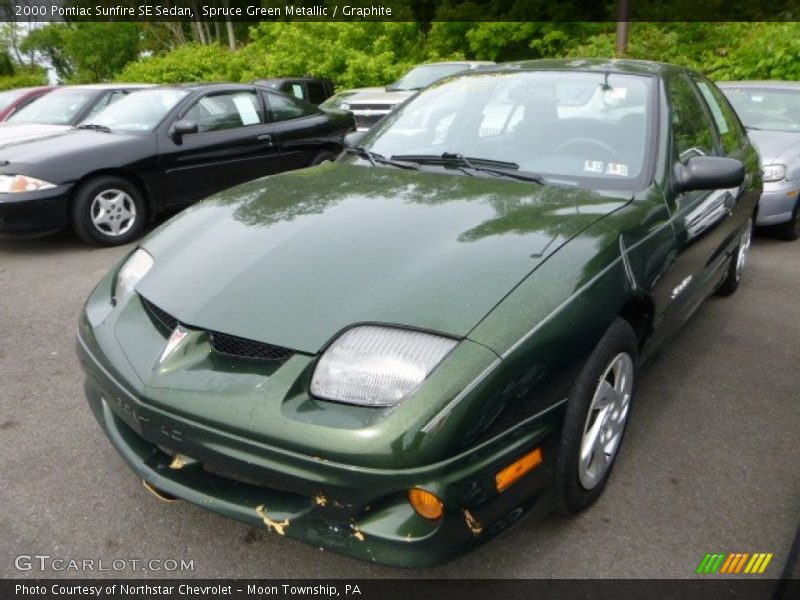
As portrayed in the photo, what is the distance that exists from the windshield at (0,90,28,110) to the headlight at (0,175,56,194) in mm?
5886

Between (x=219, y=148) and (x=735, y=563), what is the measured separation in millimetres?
5471

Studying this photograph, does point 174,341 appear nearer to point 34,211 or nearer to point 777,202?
point 34,211

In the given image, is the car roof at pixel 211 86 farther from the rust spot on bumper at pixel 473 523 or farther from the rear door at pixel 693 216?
the rust spot on bumper at pixel 473 523

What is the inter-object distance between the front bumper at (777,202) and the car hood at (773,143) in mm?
229

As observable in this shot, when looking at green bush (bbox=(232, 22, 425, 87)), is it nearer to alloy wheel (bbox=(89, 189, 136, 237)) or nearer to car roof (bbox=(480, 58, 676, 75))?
alloy wheel (bbox=(89, 189, 136, 237))

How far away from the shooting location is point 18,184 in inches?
199

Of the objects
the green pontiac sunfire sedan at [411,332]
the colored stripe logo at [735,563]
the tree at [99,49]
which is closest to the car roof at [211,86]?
the green pontiac sunfire sedan at [411,332]

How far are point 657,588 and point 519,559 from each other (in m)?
0.41

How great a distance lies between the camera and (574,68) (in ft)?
10.5

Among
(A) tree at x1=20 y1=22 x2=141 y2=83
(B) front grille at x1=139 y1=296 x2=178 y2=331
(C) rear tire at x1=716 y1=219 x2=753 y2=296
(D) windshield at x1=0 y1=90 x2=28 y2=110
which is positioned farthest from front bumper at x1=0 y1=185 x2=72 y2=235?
(A) tree at x1=20 y1=22 x2=141 y2=83

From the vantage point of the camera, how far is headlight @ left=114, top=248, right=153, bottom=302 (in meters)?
2.28

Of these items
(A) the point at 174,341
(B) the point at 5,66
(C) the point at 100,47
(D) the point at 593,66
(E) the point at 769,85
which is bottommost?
(B) the point at 5,66

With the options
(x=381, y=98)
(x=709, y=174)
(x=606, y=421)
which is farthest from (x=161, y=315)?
(x=381, y=98)

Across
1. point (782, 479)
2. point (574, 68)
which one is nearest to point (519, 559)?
point (782, 479)
